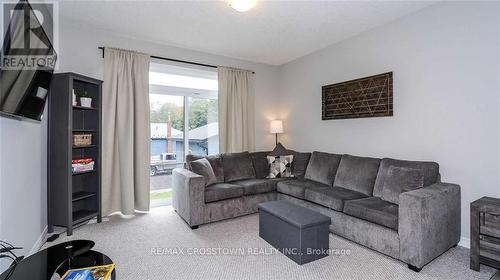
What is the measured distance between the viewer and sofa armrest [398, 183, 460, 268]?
81.1 inches

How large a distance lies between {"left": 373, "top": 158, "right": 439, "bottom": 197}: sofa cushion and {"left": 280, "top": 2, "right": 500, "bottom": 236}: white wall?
0.17m

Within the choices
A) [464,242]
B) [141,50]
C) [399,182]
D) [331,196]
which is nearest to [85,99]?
[141,50]

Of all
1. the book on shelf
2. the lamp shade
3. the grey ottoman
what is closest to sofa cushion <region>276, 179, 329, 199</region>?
the grey ottoman

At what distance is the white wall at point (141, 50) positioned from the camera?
314 centimetres

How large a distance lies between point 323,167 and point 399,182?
3.92 feet

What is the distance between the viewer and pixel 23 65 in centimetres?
164

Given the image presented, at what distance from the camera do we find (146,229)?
3.04 meters

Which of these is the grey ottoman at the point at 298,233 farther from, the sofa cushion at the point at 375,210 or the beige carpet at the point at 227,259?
the sofa cushion at the point at 375,210

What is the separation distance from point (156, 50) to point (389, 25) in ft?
11.0

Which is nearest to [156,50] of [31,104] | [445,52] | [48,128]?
[48,128]

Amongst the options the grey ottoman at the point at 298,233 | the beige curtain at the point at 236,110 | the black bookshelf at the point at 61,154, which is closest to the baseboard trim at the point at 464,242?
the grey ottoman at the point at 298,233

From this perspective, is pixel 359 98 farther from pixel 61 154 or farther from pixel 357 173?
pixel 61 154

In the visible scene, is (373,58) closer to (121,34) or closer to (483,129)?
(483,129)
